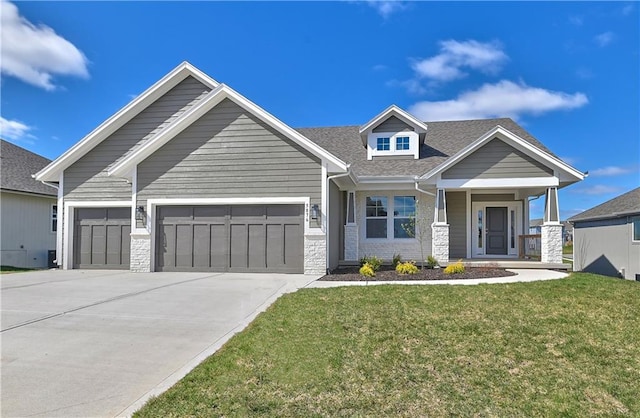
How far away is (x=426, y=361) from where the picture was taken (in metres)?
4.69

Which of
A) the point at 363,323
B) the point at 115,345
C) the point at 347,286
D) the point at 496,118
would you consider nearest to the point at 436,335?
the point at 363,323

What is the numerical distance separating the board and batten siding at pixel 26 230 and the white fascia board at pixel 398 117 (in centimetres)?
1574

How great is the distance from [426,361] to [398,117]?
12336mm

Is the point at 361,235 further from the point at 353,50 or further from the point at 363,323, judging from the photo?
the point at 363,323

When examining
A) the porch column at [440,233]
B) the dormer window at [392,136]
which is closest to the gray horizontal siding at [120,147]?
the dormer window at [392,136]

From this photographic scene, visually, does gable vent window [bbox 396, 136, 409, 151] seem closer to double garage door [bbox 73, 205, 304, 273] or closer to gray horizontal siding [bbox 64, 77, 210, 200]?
double garage door [bbox 73, 205, 304, 273]

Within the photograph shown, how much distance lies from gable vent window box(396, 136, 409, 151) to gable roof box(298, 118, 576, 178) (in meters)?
0.53

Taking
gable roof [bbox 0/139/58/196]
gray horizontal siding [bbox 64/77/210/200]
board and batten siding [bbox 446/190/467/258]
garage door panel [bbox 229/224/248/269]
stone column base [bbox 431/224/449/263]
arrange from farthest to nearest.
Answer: gable roof [bbox 0/139/58/196]
board and batten siding [bbox 446/190/467/258]
gray horizontal siding [bbox 64/77/210/200]
stone column base [bbox 431/224/449/263]
garage door panel [bbox 229/224/248/269]

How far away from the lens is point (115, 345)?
5125 millimetres

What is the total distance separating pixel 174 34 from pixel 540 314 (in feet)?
45.8

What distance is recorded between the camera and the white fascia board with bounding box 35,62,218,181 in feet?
44.8

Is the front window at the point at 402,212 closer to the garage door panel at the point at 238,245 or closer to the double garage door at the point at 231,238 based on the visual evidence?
the double garage door at the point at 231,238

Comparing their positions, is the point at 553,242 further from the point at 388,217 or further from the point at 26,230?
the point at 26,230

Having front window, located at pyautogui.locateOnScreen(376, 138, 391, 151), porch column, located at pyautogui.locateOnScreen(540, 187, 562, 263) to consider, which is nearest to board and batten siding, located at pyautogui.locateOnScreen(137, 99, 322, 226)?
front window, located at pyautogui.locateOnScreen(376, 138, 391, 151)
